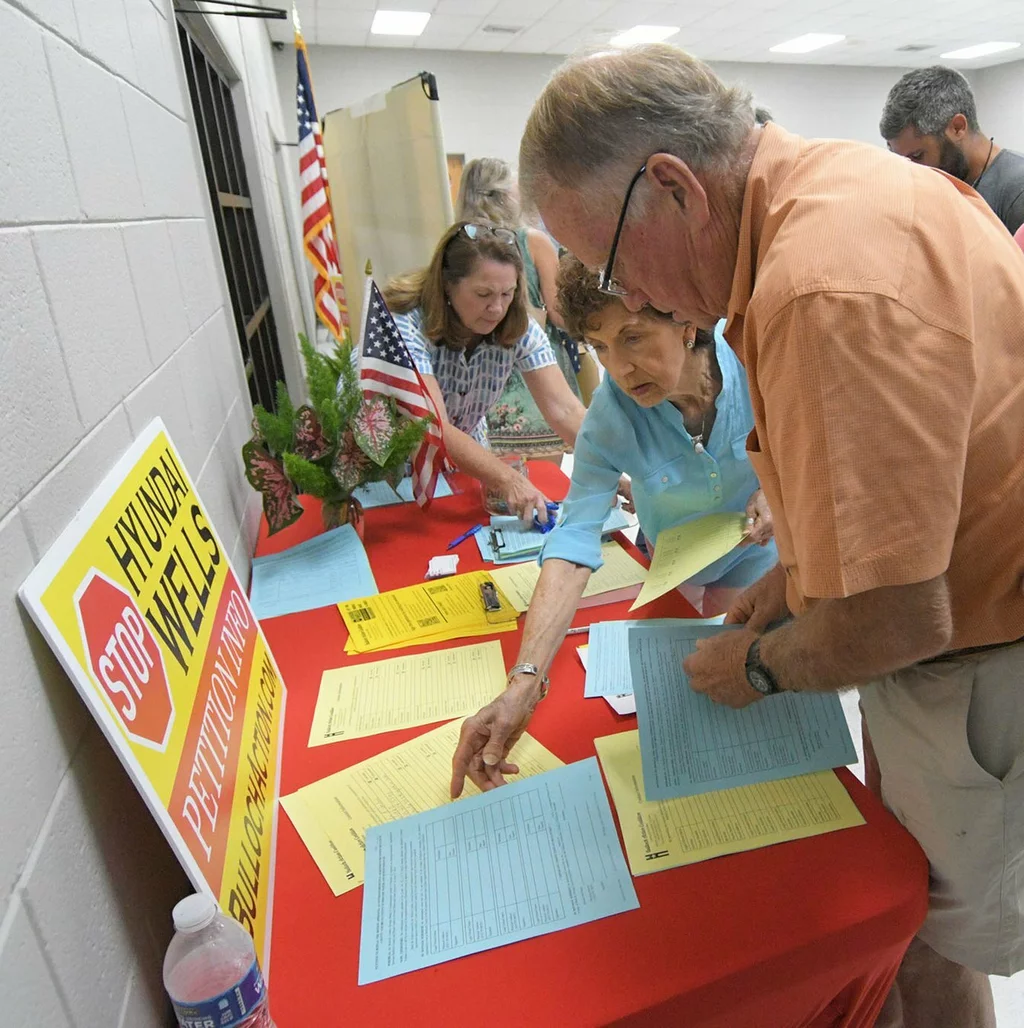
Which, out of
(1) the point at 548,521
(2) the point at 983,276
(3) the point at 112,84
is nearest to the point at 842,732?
(2) the point at 983,276

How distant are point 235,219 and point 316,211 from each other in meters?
1.15

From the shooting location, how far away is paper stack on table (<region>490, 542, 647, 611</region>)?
136 cm

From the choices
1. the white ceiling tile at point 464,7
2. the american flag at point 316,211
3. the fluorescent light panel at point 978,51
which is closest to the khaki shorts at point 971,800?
the american flag at point 316,211

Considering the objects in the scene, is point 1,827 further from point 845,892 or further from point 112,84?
point 112,84

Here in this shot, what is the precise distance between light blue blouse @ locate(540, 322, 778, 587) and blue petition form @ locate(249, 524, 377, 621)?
17.8 inches

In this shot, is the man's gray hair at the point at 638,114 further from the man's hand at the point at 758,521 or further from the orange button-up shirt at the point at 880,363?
the man's hand at the point at 758,521

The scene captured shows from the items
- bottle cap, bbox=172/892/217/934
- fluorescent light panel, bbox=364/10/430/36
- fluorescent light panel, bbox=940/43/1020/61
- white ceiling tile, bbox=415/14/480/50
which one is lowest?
bottle cap, bbox=172/892/217/934

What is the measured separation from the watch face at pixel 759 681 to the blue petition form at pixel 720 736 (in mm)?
91

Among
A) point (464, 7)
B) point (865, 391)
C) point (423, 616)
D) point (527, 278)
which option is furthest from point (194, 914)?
point (464, 7)

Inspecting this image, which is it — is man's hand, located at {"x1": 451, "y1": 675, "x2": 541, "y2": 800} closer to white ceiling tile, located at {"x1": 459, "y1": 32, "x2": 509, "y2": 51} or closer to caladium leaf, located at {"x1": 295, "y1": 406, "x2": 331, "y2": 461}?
caladium leaf, located at {"x1": 295, "y1": 406, "x2": 331, "y2": 461}

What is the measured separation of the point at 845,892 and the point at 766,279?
23.9 inches

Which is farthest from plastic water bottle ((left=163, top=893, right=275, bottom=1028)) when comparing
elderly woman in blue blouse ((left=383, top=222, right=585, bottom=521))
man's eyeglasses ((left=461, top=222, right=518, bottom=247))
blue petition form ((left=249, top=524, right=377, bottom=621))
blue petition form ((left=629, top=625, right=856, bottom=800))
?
man's eyeglasses ((left=461, top=222, right=518, bottom=247))

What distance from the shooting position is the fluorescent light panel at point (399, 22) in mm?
6301

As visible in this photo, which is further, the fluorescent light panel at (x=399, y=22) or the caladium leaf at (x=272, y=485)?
the fluorescent light panel at (x=399, y=22)
